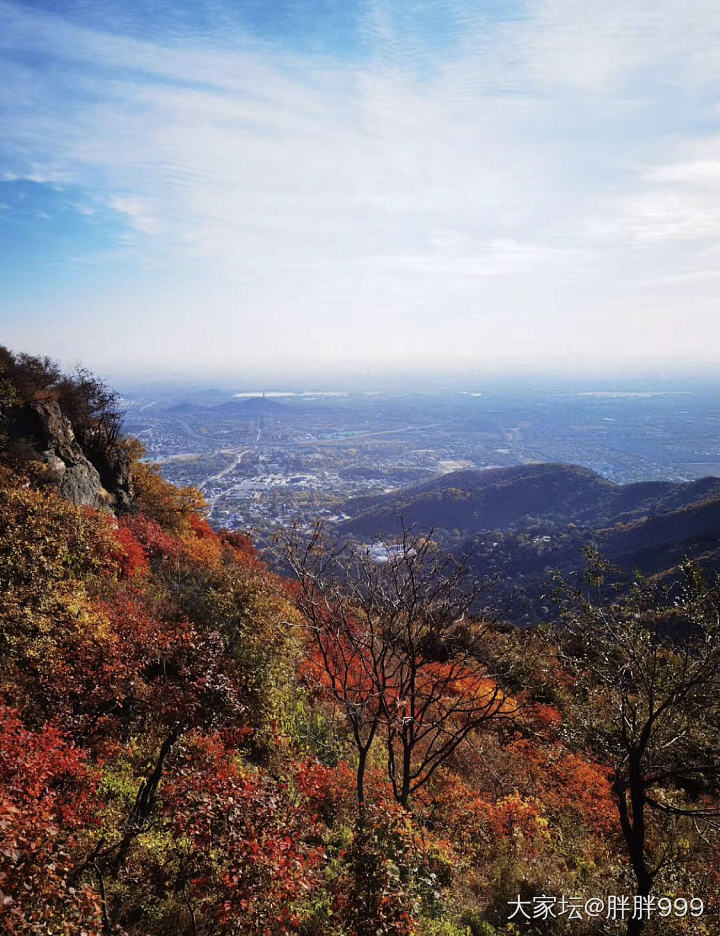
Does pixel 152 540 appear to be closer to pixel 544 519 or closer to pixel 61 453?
pixel 61 453

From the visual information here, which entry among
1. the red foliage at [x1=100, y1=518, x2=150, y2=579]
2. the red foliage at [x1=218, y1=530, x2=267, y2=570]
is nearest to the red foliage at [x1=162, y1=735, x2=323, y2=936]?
the red foliage at [x1=100, y1=518, x2=150, y2=579]

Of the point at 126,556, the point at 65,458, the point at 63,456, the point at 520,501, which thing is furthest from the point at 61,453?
the point at 520,501

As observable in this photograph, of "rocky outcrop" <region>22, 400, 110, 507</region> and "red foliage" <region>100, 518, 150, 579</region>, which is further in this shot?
"rocky outcrop" <region>22, 400, 110, 507</region>

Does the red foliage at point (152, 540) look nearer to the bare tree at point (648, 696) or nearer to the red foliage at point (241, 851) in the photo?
the red foliage at point (241, 851)

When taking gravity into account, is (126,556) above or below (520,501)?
above

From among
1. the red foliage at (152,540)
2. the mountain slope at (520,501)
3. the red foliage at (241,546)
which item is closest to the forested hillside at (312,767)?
the red foliage at (152,540)

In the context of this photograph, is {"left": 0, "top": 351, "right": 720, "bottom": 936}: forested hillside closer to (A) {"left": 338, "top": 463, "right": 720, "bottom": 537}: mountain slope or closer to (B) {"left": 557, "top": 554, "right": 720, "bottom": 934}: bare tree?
(B) {"left": 557, "top": 554, "right": 720, "bottom": 934}: bare tree
